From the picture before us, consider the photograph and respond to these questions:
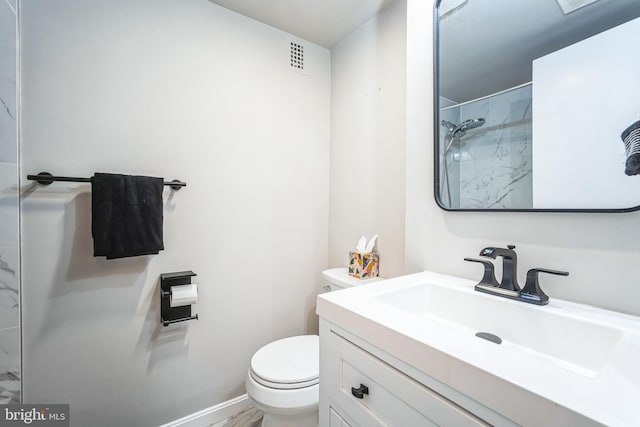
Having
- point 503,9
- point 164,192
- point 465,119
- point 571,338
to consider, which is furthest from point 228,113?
point 571,338

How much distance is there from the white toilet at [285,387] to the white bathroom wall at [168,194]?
15.0 inches

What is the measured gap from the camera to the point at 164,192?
129 centimetres

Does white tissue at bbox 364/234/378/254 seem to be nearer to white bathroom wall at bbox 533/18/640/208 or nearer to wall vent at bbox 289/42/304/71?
white bathroom wall at bbox 533/18/640/208

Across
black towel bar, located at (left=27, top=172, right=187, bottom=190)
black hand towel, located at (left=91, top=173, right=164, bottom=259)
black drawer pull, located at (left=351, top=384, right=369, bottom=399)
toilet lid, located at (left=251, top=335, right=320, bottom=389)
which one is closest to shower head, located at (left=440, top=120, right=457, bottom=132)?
black drawer pull, located at (left=351, top=384, right=369, bottom=399)

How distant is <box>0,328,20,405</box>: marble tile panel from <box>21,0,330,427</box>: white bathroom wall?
0.03 meters

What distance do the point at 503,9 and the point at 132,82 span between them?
5.08ft

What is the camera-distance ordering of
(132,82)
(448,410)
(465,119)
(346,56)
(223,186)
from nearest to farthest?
(448,410) < (465,119) < (132,82) < (223,186) < (346,56)

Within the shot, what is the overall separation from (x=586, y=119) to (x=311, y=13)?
4.51 ft

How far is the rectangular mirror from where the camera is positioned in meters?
0.69

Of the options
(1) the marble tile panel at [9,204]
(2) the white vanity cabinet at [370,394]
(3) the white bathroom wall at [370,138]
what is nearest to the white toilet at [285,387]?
(2) the white vanity cabinet at [370,394]

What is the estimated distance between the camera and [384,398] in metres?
0.60

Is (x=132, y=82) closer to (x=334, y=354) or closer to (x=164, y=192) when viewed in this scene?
(x=164, y=192)

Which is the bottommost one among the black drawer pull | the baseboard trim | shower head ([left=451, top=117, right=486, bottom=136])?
the baseboard trim

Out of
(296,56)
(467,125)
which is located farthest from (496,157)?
(296,56)
